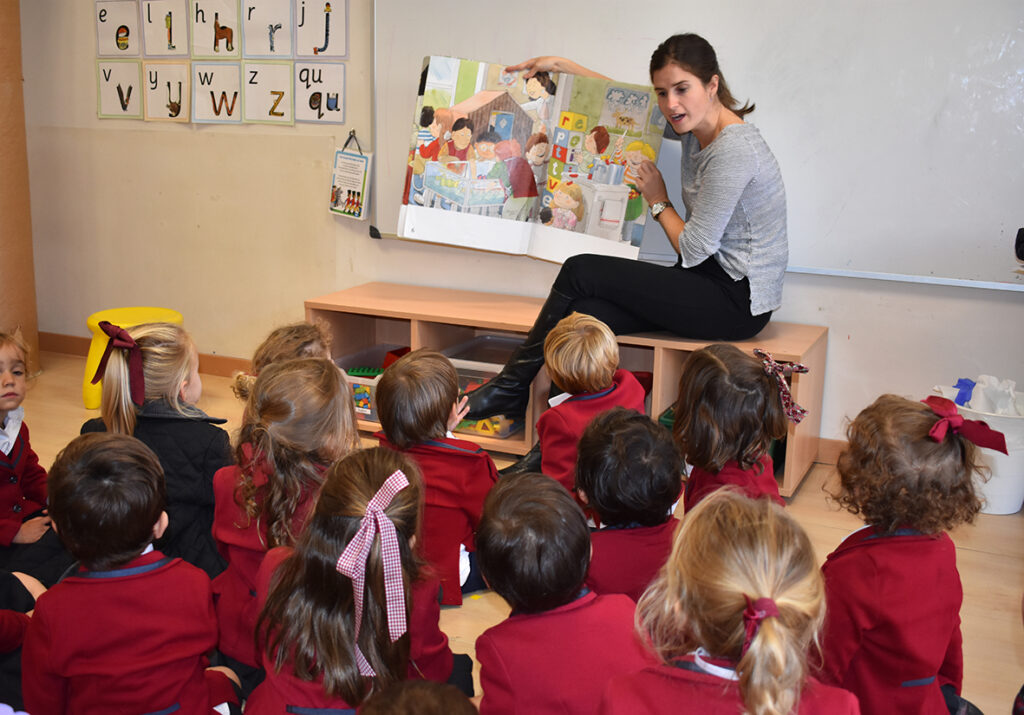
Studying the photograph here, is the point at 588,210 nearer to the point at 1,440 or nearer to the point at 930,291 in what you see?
the point at 930,291

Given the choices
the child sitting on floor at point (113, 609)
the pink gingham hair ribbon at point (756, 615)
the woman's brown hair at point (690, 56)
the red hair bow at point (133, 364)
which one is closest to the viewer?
the pink gingham hair ribbon at point (756, 615)

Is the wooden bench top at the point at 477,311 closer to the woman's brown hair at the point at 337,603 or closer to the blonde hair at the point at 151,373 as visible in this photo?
the blonde hair at the point at 151,373

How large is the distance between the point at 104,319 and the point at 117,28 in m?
1.27

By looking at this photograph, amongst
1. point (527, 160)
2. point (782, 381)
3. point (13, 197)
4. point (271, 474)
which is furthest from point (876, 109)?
point (13, 197)

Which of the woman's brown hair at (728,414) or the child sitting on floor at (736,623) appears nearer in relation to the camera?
the child sitting on floor at (736,623)

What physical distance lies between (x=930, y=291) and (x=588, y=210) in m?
1.14

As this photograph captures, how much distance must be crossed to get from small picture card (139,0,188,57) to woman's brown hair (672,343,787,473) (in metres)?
2.97

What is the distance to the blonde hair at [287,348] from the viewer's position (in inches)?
92.4

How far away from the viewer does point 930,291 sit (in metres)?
3.00

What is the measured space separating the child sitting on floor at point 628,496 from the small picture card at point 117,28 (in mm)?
3269

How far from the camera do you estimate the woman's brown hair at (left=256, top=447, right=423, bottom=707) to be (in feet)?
4.08

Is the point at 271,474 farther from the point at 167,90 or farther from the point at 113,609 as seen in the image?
the point at 167,90

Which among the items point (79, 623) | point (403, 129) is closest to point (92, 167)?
point (403, 129)

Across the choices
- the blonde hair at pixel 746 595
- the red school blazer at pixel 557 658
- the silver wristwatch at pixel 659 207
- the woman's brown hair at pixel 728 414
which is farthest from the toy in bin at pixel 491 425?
the blonde hair at pixel 746 595
